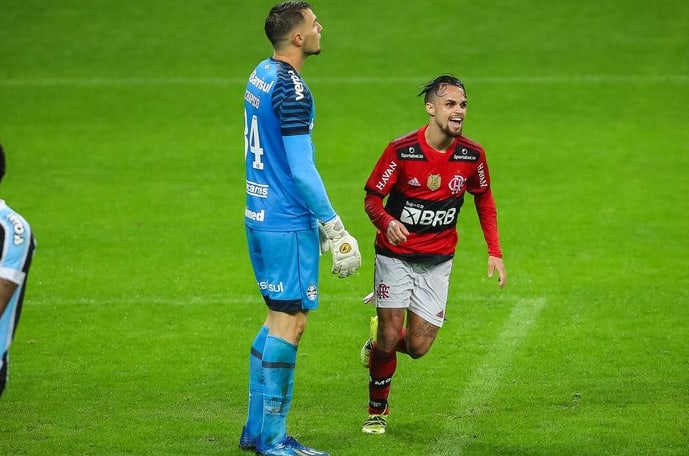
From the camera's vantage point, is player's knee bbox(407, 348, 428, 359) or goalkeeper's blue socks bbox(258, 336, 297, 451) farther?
player's knee bbox(407, 348, 428, 359)

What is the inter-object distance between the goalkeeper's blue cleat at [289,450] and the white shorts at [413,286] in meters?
1.14

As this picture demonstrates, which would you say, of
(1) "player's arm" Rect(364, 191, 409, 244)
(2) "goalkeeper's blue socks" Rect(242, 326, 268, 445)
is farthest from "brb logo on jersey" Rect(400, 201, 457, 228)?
(2) "goalkeeper's blue socks" Rect(242, 326, 268, 445)

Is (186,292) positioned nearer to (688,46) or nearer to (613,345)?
(613,345)

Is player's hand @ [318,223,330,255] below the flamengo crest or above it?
below

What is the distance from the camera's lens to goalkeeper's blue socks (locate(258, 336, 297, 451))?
7.04 meters

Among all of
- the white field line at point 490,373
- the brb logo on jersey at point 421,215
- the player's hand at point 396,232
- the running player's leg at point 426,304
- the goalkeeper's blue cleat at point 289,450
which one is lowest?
the goalkeeper's blue cleat at point 289,450

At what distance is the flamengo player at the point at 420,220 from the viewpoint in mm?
7641

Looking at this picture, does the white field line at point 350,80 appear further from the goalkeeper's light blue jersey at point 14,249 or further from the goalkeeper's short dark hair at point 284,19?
the goalkeeper's light blue jersey at point 14,249

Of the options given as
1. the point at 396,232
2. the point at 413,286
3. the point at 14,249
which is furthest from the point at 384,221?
the point at 14,249

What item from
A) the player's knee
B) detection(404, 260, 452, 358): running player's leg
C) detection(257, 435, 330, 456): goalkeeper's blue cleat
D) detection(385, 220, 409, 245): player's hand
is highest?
detection(385, 220, 409, 245): player's hand

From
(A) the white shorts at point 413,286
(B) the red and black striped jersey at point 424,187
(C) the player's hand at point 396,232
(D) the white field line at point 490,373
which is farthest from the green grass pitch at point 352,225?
(C) the player's hand at point 396,232

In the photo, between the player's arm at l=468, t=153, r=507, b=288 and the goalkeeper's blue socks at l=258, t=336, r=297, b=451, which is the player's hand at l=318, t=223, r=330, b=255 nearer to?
the goalkeeper's blue socks at l=258, t=336, r=297, b=451

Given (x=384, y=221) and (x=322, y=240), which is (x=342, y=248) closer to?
(x=322, y=240)

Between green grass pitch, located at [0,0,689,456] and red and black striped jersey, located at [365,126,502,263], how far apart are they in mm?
1159
